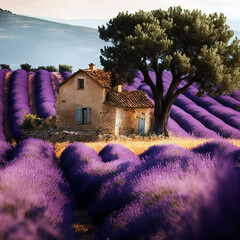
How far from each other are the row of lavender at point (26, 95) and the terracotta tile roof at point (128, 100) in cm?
597

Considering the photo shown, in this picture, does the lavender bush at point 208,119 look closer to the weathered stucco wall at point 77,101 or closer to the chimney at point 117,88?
the chimney at point 117,88

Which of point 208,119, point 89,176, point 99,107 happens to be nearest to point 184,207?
point 89,176

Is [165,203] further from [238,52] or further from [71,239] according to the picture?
[238,52]

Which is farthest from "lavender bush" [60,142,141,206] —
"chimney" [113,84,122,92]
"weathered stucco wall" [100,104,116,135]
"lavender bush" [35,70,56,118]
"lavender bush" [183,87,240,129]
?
"lavender bush" [35,70,56,118]

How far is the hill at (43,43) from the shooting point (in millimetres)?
155250

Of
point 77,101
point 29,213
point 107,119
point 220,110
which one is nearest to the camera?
point 29,213

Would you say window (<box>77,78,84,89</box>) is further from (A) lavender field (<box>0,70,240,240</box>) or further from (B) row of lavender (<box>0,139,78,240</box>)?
(B) row of lavender (<box>0,139,78,240</box>)

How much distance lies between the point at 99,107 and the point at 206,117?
8.16 metres

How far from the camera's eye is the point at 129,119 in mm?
19375

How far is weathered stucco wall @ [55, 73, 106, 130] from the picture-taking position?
62.4 ft

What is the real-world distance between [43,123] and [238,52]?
12.4m

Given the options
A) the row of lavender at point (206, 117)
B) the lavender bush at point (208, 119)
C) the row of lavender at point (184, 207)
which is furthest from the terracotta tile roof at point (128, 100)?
the row of lavender at point (184, 207)

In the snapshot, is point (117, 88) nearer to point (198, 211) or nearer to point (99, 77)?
point (99, 77)

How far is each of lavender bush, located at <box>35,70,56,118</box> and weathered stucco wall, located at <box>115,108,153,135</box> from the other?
6732mm
